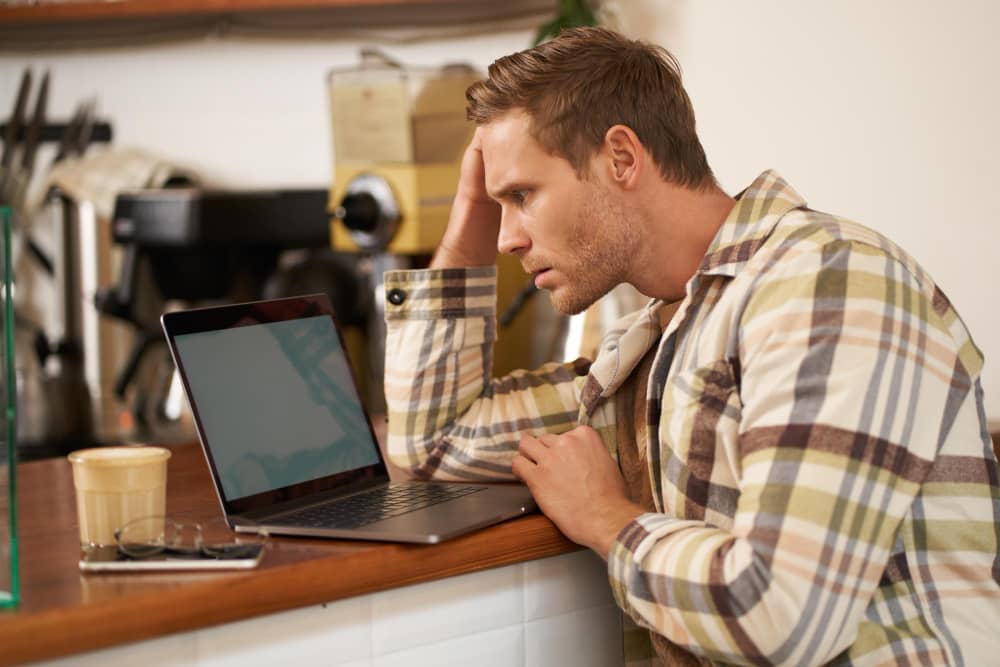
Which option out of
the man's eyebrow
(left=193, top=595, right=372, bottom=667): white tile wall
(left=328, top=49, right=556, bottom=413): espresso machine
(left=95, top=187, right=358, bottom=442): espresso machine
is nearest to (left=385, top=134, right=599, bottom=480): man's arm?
the man's eyebrow

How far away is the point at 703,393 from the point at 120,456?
0.48m

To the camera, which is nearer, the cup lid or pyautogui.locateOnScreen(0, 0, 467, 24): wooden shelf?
the cup lid

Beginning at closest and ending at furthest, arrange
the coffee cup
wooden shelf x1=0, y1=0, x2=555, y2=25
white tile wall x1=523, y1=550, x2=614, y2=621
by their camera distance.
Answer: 1. the coffee cup
2. white tile wall x1=523, y1=550, x2=614, y2=621
3. wooden shelf x1=0, y1=0, x2=555, y2=25

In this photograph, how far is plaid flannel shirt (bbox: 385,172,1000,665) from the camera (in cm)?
93

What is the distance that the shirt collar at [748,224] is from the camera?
111 centimetres

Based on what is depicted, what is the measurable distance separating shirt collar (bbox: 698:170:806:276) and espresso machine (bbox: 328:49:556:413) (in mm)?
1364

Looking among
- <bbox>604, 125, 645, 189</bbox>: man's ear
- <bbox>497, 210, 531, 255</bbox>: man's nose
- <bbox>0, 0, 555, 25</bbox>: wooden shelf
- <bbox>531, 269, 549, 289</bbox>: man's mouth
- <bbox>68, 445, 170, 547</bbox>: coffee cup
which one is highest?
<bbox>0, 0, 555, 25</bbox>: wooden shelf

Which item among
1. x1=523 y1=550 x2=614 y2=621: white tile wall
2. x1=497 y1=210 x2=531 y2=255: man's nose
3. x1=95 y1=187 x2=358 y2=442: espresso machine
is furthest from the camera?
x1=95 y1=187 x2=358 y2=442: espresso machine

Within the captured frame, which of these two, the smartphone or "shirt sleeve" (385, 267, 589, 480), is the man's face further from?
the smartphone

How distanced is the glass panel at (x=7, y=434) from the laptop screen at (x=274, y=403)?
0.90 feet

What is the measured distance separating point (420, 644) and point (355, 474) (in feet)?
0.90

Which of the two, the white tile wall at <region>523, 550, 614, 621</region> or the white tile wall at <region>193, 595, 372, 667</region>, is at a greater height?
the white tile wall at <region>193, 595, 372, 667</region>

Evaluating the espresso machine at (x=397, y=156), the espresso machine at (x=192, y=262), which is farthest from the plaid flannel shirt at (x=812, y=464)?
the espresso machine at (x=192, y=262)

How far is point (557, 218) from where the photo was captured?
1224 mm
